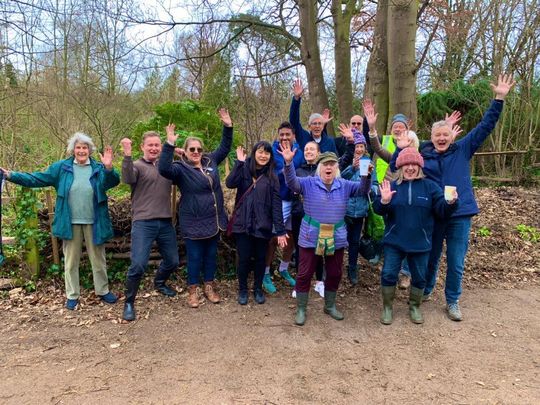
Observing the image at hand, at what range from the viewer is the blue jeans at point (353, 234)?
471 cm

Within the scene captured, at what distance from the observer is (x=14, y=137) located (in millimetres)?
8664

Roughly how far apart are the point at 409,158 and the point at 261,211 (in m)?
1.60

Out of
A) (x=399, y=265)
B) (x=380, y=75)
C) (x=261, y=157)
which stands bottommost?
(x=399, y=265)

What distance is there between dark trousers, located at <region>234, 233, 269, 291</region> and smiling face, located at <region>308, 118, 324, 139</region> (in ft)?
4.97

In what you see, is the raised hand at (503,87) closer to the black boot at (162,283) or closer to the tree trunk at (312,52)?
the black boot at (162,283)

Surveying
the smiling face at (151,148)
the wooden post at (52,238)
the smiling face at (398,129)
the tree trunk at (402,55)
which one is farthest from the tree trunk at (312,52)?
the wooden post at (52,238)

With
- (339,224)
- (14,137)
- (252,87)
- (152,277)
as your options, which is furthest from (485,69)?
(14,137)

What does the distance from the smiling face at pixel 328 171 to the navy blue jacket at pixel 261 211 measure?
567 mm

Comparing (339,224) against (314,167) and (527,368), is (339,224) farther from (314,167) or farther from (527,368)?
(527,368)

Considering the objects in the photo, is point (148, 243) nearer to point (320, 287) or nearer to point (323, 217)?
point (323, 217)

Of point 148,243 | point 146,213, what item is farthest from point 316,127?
point 148,243

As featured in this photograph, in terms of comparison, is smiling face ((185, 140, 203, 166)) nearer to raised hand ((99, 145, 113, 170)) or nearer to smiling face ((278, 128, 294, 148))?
raised hand ((99, 145, 113, 170))

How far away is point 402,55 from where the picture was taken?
19.2ft

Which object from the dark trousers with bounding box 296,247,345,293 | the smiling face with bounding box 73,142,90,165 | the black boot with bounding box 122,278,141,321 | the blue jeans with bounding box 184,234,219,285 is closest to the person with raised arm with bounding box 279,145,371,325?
the dark trousers with bounding box 296,247,345,293
